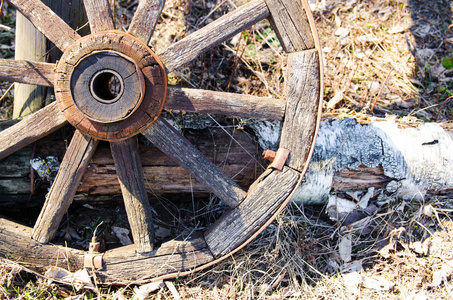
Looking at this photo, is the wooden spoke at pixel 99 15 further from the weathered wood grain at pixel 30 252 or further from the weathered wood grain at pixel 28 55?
the weathered wood grain at pixel 30 252

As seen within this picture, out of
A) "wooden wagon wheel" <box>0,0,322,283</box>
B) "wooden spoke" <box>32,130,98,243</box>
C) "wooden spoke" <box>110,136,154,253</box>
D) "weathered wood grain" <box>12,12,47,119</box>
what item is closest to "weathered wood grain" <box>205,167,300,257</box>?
"wooden wagon wheel" <box>0,0,322,283</box>

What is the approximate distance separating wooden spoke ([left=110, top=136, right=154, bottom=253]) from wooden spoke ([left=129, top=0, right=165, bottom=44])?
0.58m

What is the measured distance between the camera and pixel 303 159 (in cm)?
188

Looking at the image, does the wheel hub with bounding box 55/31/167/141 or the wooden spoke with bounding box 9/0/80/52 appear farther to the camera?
the wooden spoke with bounding box 9/0/80/52

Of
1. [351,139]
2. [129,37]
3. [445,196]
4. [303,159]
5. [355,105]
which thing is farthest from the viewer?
[355,105]

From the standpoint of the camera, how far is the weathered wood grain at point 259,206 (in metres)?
1.90

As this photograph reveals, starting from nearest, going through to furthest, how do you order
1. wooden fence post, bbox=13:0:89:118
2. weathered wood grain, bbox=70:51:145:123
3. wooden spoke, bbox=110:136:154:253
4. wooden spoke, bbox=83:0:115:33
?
weathered wood grain, bbox=70:51:145:123
wooden spoke, bbox=83:0:115:33
wooden spoke, bbox=110:136:154:253
wooden fence post, bbox=13:0:89:118

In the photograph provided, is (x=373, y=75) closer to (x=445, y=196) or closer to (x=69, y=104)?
(x=445, y=196)

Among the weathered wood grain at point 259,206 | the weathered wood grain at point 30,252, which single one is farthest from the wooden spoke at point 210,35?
the weathered wood grain at point 30,252

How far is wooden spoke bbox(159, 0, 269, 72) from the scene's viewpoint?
5.82ft

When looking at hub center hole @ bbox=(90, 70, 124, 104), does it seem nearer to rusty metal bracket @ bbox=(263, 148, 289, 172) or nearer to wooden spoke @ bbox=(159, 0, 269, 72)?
wooden spoke @ bbox=(159, 0, 269, 72)

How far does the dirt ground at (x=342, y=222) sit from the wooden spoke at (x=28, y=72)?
105 centimetres

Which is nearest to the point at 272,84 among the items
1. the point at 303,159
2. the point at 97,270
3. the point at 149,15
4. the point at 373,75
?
the point at 373,75

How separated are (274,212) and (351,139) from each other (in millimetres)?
784
